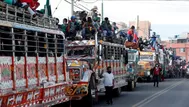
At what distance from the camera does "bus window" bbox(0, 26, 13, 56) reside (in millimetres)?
8562

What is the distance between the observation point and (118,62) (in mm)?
21547

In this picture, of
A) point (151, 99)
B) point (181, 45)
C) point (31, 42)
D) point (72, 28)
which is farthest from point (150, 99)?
point (181, 45)

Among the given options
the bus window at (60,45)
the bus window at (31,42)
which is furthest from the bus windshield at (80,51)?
the bus window at (31,42)

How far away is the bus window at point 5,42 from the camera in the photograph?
28.1ft

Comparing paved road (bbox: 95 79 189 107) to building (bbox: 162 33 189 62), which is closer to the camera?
paved road (bbox: 95 79 189 107)

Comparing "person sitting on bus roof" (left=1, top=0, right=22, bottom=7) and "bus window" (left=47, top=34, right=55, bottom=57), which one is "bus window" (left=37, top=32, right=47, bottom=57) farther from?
"person sitting on bus roof" (left=1, top=0, right=22, bottom=7)

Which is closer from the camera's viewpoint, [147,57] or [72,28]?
[72,28]

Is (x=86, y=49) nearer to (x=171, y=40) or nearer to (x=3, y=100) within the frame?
(x=3, y=100)

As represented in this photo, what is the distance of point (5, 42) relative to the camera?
28.8ft

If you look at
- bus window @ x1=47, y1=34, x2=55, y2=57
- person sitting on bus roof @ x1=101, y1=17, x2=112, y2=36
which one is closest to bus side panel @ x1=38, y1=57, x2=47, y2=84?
bus window @ x1=47, y1=34, x2=55, y2=57

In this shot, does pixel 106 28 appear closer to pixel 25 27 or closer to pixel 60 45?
pixel 60 45

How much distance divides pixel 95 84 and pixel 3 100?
27.2 feet

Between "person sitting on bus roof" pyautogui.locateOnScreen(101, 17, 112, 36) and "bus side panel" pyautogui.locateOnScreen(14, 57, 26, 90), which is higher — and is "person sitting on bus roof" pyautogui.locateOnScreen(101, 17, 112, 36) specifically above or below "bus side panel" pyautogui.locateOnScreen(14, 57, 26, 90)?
above

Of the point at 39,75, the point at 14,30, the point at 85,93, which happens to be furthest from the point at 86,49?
the point at 14,30
